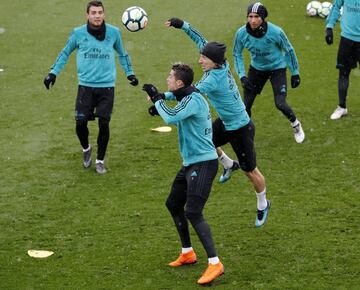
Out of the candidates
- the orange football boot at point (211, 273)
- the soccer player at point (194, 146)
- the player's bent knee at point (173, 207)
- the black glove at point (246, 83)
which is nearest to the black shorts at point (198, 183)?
the soccer player at point (194, 146)

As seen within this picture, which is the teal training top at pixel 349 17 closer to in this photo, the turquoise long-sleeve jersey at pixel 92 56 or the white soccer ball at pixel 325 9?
the turquoise long-sleeve jersey at pixel 92 56

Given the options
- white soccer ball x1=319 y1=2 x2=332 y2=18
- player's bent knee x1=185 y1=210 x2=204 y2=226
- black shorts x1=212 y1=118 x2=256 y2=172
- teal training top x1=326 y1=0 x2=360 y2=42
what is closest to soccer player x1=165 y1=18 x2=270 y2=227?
black shorts x1=212 y1=118 x2=256 y2=172

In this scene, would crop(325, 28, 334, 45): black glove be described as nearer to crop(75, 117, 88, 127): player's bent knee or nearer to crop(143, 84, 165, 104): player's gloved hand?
crop(75, 117, 88, 127): player's bent knee

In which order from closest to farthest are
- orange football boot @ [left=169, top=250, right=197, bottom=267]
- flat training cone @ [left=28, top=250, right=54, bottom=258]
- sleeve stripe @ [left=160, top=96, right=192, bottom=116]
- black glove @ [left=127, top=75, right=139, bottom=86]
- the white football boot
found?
sleeve stripe @ [left=160, top=96, right=192, bottom=116], orange football boot @ [left=169, top=250, right=197, bottom=267], flat training cone @ [left=28, top=250, right=54, bottom=258], black glove @ [left=127, top=75, right=139, bottom=86], the white football boot

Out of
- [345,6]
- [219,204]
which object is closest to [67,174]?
[219,204]

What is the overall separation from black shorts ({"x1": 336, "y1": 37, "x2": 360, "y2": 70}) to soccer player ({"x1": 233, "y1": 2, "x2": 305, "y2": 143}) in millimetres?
1529

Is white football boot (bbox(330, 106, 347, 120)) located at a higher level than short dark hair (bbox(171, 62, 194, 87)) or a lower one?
lower

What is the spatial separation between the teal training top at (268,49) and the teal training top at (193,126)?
347 cm

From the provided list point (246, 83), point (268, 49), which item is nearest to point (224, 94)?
point (246, 83)

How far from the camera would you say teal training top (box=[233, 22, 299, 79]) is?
11.5 meters

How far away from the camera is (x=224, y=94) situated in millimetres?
9164

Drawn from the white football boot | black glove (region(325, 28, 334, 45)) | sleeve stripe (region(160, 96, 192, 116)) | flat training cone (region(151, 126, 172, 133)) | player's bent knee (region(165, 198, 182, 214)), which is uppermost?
sleeve stripe (region(160, 96, 192, 116))

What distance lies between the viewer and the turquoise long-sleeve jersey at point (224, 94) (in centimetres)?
884

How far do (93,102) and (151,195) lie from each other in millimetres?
1744
